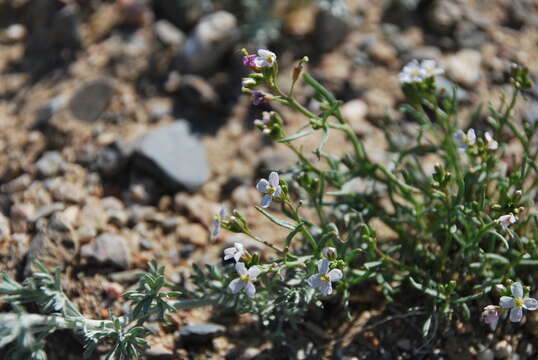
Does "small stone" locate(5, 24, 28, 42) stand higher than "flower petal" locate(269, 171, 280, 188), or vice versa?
"flower petal" locate(269, 171, 280, 188)

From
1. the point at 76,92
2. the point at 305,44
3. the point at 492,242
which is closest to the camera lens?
the point at 492,242

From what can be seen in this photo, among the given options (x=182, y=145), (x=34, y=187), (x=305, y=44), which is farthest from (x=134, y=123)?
(x=305, y=44)

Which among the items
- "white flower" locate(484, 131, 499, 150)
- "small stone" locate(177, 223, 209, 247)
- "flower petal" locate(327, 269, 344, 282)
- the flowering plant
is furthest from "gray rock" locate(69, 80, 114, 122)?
"white flower" locate(484, 131, 499, 150)

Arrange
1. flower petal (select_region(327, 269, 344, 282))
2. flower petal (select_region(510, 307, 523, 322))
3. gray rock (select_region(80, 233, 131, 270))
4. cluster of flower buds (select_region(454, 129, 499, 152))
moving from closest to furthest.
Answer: flower petal (select_region(327, 269, 344, 282)) < flower petal (select_region(510, 307, 523, 322)) < cluster of flower buds (select_region(454, 129, 499, 152)) < gray rock (select_region(80, 233, 131, 270))

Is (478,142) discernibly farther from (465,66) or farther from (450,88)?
(465,66)

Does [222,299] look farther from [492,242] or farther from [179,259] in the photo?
[492,242]

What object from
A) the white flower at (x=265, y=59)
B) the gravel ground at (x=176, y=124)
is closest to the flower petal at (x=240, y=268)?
the gravel ground at (x=176, y=124)

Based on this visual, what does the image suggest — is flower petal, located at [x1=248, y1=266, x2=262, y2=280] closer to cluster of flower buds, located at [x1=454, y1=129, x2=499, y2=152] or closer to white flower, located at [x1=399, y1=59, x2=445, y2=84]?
cluster of flower buds, located at [x1=454, y1=129, x2=499, y2=152]

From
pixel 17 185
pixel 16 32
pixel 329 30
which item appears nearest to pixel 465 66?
pixel 329 30
